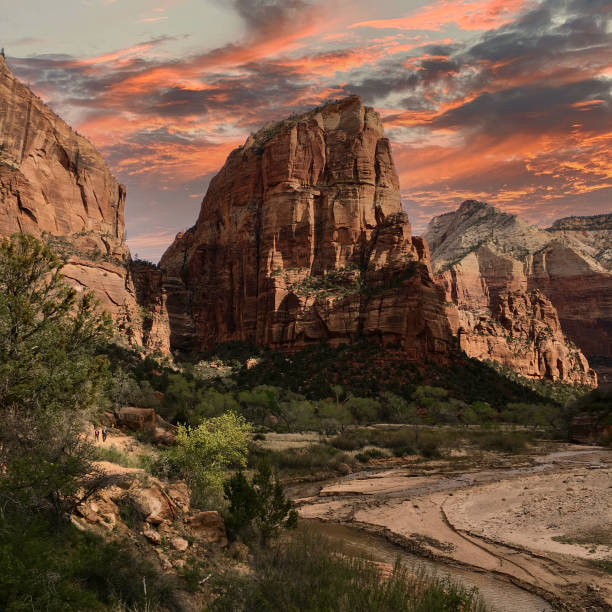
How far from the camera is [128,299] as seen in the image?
310 feet

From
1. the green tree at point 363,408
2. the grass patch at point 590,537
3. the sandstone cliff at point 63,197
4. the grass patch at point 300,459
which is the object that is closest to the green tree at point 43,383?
the grass patch at point 590,537

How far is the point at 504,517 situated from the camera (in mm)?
25688

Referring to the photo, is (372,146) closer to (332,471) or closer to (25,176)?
(25,176)

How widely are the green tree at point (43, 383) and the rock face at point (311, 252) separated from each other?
73250mm

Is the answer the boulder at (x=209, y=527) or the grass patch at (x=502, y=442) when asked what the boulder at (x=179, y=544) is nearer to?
the boulder at (x=209, y=527)

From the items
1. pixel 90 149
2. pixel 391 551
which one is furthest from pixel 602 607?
pixel 90 149

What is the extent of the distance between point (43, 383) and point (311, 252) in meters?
93.3

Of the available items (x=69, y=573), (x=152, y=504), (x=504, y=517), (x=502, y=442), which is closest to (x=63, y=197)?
(x=502, y=442)

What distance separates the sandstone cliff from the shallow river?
2594 inches

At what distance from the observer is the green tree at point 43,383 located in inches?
464

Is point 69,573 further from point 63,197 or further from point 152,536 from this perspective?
point 63,197

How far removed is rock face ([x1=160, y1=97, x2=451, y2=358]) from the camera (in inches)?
3553

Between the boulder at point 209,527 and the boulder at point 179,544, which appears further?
the boulder at point 209,527

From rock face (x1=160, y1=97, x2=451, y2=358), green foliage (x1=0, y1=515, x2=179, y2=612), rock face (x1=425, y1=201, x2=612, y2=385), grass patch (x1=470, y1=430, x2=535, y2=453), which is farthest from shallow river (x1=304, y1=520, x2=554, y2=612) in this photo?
rock face (x1=425, y1=201, x2=612, y2=385)
